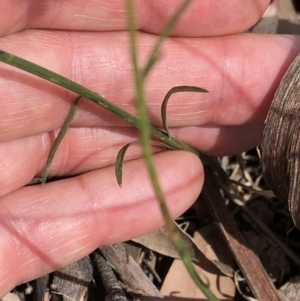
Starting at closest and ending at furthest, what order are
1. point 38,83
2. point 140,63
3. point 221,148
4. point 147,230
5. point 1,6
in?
point 1,6 < point 38,83 < point 140,63 < point 147,230 < point 221,148

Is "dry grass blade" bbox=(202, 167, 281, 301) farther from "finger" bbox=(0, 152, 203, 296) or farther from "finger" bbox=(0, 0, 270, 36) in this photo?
"finger" bbox=(0, 0, 270, 36)

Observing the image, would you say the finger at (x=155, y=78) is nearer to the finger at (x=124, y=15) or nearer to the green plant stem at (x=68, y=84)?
the finger at (x=124, y=15)

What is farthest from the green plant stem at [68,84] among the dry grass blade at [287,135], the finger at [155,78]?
the dry grass blade at [287,135]

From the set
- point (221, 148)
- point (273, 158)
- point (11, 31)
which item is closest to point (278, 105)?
point (273, 158)

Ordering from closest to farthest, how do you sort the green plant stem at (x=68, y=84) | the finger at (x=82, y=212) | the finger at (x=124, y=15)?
1. the green plant stem at (x=68, y=84)
2. the finger at (x=124, y=15)
3. the finger at (x=82, y=212)

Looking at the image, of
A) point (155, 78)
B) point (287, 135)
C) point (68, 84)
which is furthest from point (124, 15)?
point (287, 135)

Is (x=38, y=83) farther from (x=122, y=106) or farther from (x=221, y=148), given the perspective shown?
(x=221, y=148)

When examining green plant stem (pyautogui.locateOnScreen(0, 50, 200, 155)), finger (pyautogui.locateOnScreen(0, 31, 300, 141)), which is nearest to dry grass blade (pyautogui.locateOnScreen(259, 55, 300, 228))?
finger (pyautogui.locateOnScreen(0, 31, 300, 141))
